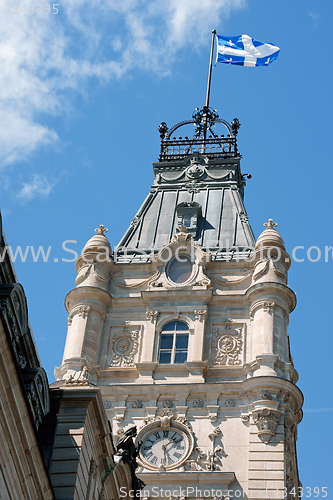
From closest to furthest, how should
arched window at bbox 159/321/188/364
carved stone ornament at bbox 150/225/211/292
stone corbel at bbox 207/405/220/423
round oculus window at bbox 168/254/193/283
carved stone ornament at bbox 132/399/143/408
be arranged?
stone corbel at bbox 207/405/220/423
carved stone ornament at bbox 132/399/143/408
arched window at bbox 159/321/188/364
carved stone ornament at bbox 150/225/211/292
round oculus window at bbox 168/254/193/283

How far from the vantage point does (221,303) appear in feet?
172

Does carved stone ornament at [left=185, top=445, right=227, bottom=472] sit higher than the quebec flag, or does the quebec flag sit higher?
the quebec flag

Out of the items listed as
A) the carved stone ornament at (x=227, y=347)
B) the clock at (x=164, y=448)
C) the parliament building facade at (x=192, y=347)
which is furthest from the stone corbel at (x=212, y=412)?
the carved stone ornament at (x=227, y=347)

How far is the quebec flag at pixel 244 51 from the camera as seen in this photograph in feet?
224

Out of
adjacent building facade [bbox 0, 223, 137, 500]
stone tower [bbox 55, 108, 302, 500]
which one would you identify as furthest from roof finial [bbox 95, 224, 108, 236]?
adjacent building facade [bbox 0, 223, 137, 500]

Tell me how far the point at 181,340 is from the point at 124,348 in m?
3.12

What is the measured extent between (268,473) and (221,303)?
37.4 ft

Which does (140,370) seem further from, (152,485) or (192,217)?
(192,217)

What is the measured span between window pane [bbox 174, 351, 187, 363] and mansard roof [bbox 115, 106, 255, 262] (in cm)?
746

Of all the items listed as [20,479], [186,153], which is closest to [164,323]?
[186,153]

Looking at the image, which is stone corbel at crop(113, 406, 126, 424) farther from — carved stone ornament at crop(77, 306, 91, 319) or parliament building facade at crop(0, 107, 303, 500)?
carved stone ornament at crop(77, 306, 91, 319)

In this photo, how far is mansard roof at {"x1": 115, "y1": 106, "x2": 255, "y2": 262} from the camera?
57500 millimetres

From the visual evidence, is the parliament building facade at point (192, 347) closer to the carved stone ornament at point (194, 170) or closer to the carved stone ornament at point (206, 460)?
the carved stone ornament at point (206, 460)

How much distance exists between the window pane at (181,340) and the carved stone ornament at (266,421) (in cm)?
635
